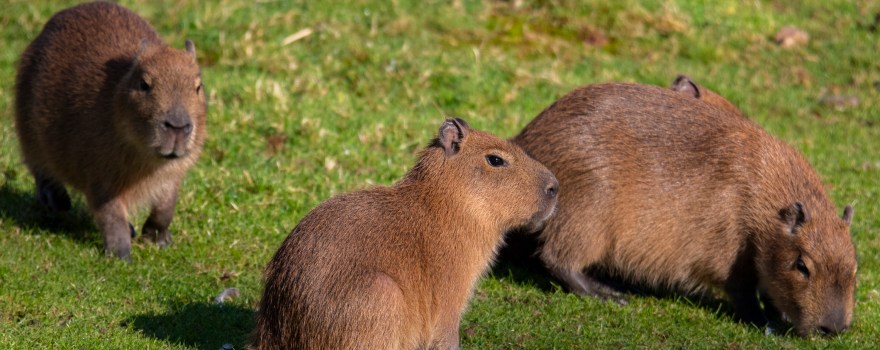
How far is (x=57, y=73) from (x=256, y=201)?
4.66 ft

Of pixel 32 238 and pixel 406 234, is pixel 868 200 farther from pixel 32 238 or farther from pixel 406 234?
pixel 32 238

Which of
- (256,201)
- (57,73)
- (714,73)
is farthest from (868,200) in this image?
(57,73)

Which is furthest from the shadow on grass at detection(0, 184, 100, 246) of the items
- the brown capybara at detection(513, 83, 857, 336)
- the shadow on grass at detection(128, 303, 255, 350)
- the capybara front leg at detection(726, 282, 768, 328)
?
the capybara front leg at detection(726, 282, 768, 328)

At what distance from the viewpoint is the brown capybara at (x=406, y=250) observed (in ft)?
14.0

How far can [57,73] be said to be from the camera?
21.7 feet

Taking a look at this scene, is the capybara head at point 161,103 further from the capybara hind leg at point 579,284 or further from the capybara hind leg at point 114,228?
the capybara hind leg at point 579,284

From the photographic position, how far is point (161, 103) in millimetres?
5828

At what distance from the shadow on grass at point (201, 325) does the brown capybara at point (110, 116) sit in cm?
91

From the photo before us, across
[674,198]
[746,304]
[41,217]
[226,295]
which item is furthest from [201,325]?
[746,304]

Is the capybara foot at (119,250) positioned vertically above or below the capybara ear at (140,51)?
below

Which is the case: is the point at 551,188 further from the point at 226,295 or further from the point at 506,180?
the point at 226,295

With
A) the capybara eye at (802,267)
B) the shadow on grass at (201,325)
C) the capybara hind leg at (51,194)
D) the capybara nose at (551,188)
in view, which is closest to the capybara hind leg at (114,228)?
the capybara hind leg at (51,194)

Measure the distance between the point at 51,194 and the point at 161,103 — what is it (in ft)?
4.69

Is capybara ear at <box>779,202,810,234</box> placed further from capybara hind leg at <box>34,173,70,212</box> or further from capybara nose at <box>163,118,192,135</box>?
capybara hind leg at <box>34,173,70,212</box>
